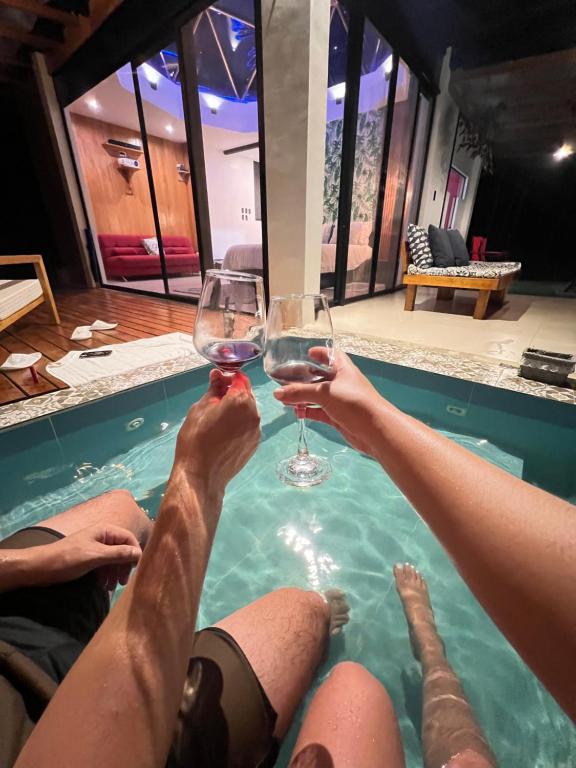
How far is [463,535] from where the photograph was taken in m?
0.46

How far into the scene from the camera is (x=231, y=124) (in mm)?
8148

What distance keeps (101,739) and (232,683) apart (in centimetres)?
34

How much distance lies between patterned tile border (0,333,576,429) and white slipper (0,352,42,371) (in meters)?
0.59

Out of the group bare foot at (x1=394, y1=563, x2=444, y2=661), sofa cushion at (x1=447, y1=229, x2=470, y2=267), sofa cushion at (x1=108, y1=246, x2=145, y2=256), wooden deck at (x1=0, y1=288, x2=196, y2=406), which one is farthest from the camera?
sofa cushion at (x1=108, y1=246, x2=145, y2=256)

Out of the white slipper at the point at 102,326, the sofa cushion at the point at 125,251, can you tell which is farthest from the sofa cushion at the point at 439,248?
the sofa cushion at the point at 125,251

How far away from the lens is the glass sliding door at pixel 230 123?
5309 mm

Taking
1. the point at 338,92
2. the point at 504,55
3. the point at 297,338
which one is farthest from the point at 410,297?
the point at 504,55

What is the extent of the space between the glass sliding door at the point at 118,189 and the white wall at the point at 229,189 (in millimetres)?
1675

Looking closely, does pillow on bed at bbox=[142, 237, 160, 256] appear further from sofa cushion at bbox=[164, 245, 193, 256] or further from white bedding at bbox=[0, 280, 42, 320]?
white bedding at bbox=[0, 280, 42, 320]

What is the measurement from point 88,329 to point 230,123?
7393 millimetres

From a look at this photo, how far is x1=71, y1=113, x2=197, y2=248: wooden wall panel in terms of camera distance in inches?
290

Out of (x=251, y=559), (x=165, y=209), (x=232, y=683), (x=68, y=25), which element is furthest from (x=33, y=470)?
(x=165, y=209)

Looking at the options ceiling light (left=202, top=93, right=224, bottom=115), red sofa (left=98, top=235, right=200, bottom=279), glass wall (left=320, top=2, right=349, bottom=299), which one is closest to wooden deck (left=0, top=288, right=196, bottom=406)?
red sofa (left=98, top=235, right=200, bottom=279)

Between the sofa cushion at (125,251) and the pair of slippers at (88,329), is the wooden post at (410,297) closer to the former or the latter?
the pair of slippers at (88,329)
